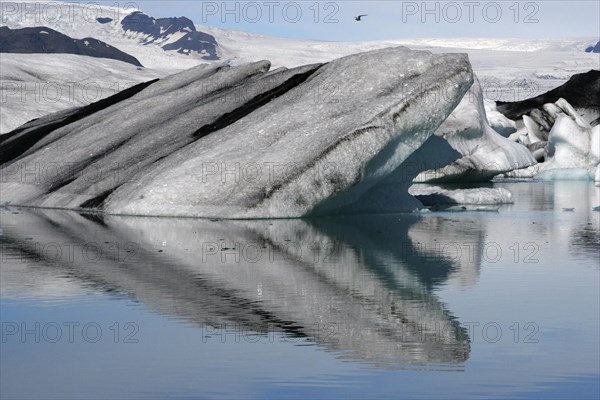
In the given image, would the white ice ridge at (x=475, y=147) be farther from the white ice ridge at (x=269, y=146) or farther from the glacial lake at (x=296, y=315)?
the glacial lake at (x=296, y=315)

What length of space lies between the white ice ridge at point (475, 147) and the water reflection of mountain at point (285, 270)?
431 inches

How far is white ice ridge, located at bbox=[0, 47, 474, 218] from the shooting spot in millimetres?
15773

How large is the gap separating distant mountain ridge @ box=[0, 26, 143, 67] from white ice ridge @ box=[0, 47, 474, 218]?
122 m

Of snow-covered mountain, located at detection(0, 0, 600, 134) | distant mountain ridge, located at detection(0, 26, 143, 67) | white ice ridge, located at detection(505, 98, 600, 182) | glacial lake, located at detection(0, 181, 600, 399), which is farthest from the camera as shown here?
distant mountain ridge, located at detection(0, 26, 143, 67)

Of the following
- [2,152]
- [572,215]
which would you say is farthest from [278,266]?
[2,152]

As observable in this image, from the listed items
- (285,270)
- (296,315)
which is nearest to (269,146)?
(285,270)

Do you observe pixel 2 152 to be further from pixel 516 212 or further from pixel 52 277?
pixel 52 277

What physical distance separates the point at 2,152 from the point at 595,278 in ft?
49.3

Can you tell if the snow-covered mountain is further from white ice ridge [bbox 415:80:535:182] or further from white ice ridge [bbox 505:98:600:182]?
white ice ridge [bbox 415:80:535:182]

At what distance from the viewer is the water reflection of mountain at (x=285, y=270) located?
6992mm

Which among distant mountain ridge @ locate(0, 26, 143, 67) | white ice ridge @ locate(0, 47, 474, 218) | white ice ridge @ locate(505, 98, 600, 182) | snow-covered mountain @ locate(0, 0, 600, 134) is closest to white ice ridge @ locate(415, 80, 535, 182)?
white ice ridge @ locate(505, 98, 600, 182)

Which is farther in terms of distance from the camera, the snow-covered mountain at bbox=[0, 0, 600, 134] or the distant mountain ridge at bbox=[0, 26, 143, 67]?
the distant mountain ridge at bbox=[0, 26, 143, 67]

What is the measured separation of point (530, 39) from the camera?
18600cm

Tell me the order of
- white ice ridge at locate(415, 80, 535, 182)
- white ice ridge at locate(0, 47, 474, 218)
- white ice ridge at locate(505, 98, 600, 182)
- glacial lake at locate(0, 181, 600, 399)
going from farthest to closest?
1. white ice ridge at locate(505, 98, 600, 182)
2. white ice ridge at locate(415, 80, 535, 182)
3. white ice ridge at locate(0, 47, 474, 218)
4. glacial lake at locate(0, 181, 600, 399)
